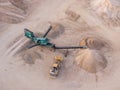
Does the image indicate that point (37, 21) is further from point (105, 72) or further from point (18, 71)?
point (105, 72)

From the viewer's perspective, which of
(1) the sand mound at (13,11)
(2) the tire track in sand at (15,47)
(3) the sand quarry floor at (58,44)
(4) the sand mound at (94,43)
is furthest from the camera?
(1) the sand mound at (13,11)

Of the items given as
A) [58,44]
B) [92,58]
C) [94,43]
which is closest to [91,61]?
[92,58]

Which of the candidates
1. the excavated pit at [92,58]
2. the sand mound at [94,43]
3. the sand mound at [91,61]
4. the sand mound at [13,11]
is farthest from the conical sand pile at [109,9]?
the sand mound at [13,11]

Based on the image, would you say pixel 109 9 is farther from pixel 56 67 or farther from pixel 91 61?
pixel 56 67

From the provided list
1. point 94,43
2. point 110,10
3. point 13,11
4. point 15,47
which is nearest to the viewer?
point 15,47

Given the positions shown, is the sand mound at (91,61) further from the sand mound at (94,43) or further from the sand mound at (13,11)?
the sand mound at (13,11)

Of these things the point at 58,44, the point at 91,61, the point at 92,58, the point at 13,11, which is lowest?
the point at 58,44
